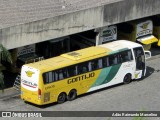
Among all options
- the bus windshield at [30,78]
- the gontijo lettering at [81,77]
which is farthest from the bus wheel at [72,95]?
the bus windshield at [30,78]

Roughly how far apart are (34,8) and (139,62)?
6.81 meters

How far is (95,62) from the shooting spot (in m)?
29.5

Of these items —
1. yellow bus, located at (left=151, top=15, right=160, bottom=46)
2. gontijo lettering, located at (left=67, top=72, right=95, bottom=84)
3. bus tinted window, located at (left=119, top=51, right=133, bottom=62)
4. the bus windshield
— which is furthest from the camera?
yellow bus, located at (left=151, top=15, right=160, bottom=46)

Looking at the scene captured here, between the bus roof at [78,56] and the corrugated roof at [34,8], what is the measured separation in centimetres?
296

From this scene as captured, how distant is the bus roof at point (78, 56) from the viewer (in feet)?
91.6

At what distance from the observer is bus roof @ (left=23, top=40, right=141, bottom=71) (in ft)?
91.6

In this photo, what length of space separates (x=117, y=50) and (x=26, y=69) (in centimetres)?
535

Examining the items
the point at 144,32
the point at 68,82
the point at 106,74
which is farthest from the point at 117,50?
the point at 144,32

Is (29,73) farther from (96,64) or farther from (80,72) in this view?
(96,64)

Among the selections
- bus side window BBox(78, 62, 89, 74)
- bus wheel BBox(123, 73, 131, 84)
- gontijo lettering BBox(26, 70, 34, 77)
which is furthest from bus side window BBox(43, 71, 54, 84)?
bus wheel BBox(123, 73, 131, 84)

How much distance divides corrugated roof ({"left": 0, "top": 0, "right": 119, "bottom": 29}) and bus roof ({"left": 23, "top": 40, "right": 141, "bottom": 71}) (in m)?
2.96

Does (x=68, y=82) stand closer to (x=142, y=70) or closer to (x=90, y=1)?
(x=142, y=70)

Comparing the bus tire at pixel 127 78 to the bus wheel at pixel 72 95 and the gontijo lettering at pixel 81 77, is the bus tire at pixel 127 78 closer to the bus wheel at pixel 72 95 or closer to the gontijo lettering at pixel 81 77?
the gontijo lettering at pixel 81 77

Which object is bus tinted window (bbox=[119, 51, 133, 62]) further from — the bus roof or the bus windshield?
the bus windshield
